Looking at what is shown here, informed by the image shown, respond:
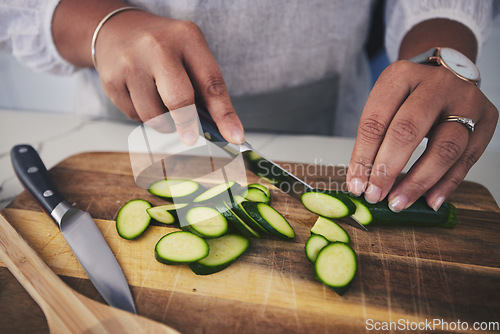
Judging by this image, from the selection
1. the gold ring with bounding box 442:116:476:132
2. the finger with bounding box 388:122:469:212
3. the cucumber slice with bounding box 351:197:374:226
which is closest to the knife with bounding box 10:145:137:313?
the cucumber slice with bounding box 351:197:374:226

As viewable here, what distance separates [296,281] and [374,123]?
1.94 ft

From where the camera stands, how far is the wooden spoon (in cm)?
98

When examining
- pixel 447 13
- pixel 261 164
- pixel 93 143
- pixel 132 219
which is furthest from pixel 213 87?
pixel 447 13

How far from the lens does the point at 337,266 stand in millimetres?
1128

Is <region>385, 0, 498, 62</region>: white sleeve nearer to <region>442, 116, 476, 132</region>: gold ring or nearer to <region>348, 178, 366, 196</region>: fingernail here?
<region>442, 116, 476, 132</region>: gold ring

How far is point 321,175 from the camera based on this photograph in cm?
162

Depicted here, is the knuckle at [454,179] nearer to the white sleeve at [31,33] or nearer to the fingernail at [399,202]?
the fingernail at [399,202]

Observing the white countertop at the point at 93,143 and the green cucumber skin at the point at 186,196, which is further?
the white countertop at the point at 93,143

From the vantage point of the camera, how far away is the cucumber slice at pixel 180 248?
116 cm

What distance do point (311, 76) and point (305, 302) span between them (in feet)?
4.34

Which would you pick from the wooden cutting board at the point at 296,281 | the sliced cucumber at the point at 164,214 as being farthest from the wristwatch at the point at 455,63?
the sliced cucumber at the point at 164,214

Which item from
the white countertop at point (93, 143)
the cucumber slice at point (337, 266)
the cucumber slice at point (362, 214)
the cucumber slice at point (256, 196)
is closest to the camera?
the cucumber slice at point (337, 266)

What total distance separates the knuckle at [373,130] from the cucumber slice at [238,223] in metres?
0.51

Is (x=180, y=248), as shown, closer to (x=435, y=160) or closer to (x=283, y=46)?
(x=435, y=160)
